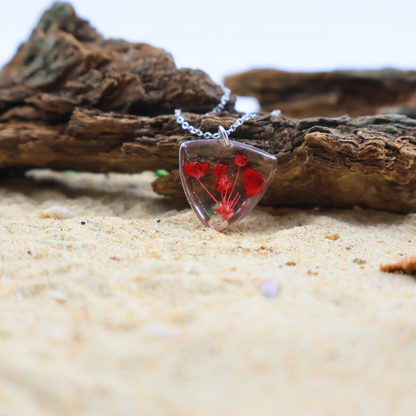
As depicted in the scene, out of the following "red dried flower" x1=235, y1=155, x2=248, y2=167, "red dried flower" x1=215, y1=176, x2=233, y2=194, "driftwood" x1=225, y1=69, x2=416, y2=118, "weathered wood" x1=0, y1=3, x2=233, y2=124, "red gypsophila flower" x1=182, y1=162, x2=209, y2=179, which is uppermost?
"driftwood" x1=225, y1=69, x2=416, y2=118

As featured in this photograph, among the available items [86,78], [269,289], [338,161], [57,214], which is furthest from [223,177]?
[86,78]

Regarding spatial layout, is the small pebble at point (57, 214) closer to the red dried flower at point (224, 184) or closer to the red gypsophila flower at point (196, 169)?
the red gypsophila flower at point (196, 169)

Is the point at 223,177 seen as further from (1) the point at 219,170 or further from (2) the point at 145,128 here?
(2) the point at 145,128

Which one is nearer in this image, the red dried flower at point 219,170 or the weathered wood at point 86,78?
the red dried flower at point 219,170

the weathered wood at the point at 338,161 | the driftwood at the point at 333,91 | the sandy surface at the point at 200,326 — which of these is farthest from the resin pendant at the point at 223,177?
the driftwood at the point at 333,91

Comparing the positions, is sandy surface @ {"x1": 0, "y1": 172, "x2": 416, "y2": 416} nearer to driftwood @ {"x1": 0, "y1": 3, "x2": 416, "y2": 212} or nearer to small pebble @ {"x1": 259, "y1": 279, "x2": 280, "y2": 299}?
small pebble @ {"x1": 259, "y1": 279, "x2": 280, "y2": 299}

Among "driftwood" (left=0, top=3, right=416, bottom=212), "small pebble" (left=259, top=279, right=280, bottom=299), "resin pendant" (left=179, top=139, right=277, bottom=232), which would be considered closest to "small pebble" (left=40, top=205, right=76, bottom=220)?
"driftwood" (left=0, top=3, right=416, bottom=212)
